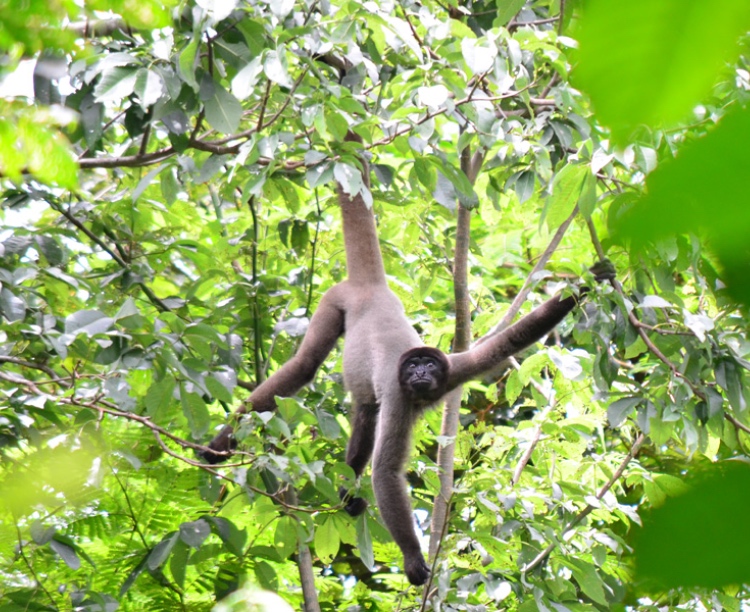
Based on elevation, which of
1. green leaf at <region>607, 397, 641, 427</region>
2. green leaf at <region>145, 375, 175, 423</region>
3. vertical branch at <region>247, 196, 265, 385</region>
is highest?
vertical branch at <region>247, 196, 265, 385</region>

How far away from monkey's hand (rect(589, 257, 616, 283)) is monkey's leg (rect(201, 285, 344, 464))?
6.87 feet

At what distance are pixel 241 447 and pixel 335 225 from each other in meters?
3.35

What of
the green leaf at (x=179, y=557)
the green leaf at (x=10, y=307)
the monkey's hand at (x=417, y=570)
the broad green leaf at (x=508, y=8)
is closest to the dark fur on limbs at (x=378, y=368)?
the monkey's hand at (x=417, y=570)

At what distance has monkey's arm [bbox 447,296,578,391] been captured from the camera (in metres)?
5.24

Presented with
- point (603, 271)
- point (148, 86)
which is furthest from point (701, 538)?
point (603, 271)

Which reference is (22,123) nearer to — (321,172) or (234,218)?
(321,172)

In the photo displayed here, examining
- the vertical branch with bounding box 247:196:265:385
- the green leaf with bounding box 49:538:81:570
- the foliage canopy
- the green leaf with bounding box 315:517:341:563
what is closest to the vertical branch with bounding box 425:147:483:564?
the foliage canopy

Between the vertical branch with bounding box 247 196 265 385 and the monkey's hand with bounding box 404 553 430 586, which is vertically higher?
the vertical branch with bounding box 247 196 265 385

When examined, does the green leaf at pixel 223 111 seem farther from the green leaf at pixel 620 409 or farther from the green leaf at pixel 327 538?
the green leaf at pixel 620 409

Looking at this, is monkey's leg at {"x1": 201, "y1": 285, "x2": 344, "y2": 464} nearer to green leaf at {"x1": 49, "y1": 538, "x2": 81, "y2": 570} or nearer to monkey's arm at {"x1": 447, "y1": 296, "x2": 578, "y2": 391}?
monkey's arm at {"x1": 447, "y1": 296, "x2": 578, "y2": 391}

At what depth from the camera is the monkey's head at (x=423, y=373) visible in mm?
5727

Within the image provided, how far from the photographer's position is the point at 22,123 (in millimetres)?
1066

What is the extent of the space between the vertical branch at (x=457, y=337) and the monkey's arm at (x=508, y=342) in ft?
0.58

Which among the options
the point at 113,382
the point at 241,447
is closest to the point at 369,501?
the point at 241,447
